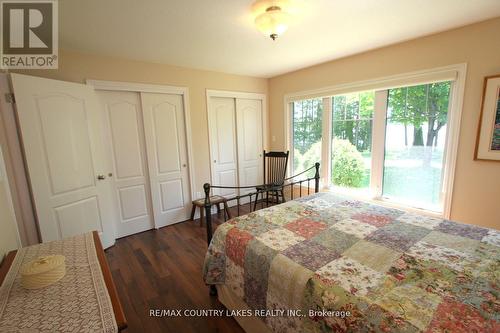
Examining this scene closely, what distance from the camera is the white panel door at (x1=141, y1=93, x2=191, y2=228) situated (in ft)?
10.5

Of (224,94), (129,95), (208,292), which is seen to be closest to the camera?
(208,292)

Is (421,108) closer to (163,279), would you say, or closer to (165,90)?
(165,90)

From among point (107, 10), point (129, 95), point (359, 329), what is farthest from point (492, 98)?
point (129, 95)

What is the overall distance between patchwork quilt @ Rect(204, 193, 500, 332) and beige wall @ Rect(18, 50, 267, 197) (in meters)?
2.04

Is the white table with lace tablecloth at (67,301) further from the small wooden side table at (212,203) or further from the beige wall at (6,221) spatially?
the small wooden side table at (212,203)

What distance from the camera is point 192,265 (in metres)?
2.44

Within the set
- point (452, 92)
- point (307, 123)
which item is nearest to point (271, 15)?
point (452, 92)

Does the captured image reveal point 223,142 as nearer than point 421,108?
No

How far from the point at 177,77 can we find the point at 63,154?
1.77 m

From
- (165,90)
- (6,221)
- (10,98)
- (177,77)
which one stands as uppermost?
(177,77)

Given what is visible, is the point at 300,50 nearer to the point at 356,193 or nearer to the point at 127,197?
the point at 356,193

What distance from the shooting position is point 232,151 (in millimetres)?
4094

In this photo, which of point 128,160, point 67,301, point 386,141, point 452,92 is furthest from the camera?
point 128,160

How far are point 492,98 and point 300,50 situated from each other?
1950 millimetres
